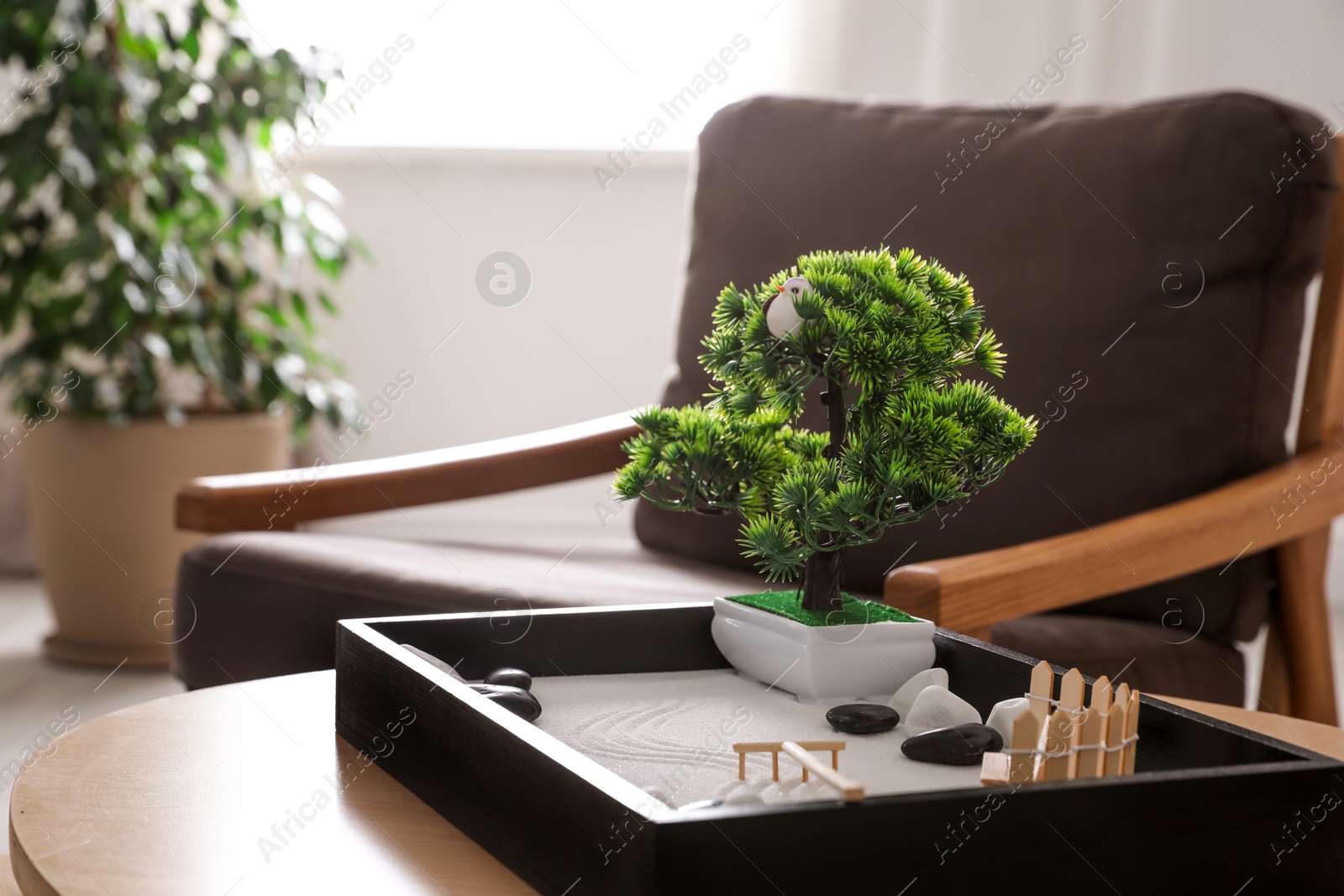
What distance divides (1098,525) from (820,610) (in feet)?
1.91

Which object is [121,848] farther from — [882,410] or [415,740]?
[882,410]

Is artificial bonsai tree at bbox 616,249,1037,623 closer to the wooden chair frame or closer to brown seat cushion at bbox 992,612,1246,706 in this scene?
the wooden chair frame

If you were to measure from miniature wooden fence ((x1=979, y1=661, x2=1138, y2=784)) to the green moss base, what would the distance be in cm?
17

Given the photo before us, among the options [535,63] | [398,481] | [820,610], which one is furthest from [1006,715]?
[535,63]

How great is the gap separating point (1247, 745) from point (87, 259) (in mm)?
1977

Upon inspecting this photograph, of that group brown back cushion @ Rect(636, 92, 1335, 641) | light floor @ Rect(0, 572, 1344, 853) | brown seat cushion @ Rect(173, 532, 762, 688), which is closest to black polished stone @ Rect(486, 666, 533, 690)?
brown seat cushion @ Rect(173, 532, 762, 688)

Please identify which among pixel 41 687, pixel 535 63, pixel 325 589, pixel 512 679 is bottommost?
pixel 41 687

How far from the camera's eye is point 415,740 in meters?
0.65

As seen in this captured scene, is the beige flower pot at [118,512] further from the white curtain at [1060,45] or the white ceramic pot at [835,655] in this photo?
the white ceramic pot at [835,655]

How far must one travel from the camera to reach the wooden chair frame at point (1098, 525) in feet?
3.25

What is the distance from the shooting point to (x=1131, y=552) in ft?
3.52

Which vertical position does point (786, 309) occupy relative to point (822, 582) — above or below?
above

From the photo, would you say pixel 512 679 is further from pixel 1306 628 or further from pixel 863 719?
pixel 1306 628

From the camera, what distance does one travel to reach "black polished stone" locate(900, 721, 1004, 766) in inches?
25.4
